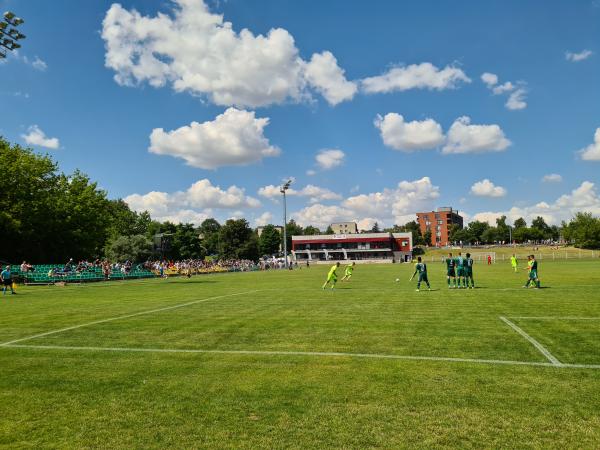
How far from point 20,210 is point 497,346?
53.5 m

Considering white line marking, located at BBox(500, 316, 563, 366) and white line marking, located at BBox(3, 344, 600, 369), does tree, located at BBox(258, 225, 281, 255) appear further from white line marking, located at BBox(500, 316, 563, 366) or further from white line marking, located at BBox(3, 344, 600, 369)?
white line marking, located at BBox(3, 344, 600, 369)

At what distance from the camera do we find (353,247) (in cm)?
12425

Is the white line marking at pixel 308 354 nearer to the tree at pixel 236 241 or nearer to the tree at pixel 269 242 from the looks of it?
the tree at pixel 236 241

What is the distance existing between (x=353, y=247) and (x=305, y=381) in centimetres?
11759

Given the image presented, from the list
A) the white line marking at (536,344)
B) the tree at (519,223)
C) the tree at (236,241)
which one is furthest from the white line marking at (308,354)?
the tree at (519,223)

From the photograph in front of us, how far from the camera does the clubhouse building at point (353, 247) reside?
121000mm

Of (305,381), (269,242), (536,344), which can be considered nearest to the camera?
(305,381)

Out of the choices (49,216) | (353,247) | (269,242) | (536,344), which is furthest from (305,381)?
(269,242)

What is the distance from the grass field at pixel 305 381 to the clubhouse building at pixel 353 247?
106742 mm

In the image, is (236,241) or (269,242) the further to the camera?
(269,242)

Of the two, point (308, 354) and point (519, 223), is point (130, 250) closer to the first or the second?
point (308, 354)

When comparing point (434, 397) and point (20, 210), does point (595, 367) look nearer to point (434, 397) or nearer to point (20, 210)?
point (434, 397)

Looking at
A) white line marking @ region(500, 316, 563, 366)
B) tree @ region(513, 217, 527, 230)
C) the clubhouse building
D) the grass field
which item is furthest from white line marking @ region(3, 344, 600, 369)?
tree @ region(513, 217, 527, 230)

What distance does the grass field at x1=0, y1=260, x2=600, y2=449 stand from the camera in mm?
5484
